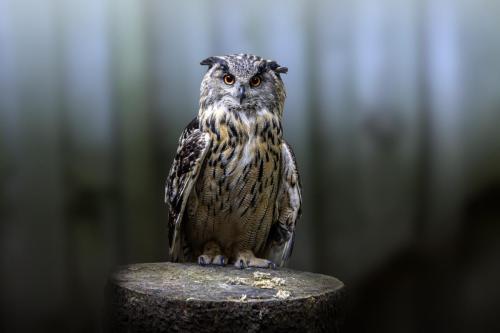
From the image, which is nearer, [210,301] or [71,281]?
[210,301]

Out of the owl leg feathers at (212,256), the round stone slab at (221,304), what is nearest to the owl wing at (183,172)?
the owl leg feathers at (212,256)

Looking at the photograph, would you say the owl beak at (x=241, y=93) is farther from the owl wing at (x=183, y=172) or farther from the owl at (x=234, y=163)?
the owl wing at (x=183, y=172)

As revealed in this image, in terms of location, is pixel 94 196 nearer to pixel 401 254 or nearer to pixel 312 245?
pixel 312 245

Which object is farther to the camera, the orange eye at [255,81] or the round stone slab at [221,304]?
the orange eye at [255,81]

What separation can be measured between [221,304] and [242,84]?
25.9 inches

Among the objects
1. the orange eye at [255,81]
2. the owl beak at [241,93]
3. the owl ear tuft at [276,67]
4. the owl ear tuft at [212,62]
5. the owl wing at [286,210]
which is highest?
the owl ear tuft at [212,62]

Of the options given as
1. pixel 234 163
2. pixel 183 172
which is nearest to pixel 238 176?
pixel 234 163

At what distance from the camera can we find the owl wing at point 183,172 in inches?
70.4

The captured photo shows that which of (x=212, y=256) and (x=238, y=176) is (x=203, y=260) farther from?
(x=238, y=176)

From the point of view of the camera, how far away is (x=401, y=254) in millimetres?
2037

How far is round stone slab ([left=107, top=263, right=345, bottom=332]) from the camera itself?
1.39 metres

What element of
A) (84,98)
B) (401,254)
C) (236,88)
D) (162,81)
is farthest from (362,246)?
(84,98)

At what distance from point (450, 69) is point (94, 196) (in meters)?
1.18

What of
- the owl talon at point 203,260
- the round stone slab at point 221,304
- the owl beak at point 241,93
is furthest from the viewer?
the owl talon at point 203,260
